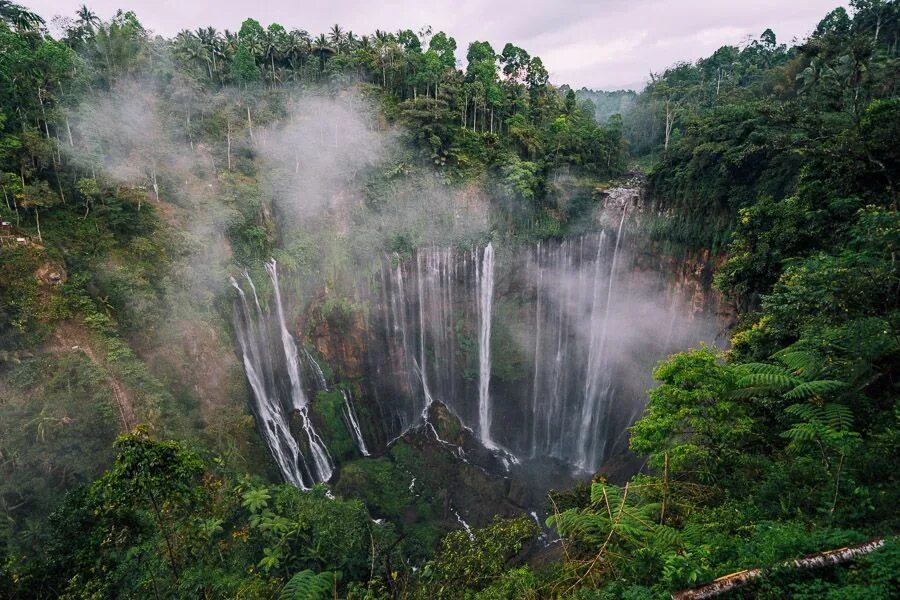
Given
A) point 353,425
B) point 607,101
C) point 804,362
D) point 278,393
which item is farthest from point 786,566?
point 607,101

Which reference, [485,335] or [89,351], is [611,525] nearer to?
[89,351]

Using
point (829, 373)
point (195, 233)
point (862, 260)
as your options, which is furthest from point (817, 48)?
point (195, 233)

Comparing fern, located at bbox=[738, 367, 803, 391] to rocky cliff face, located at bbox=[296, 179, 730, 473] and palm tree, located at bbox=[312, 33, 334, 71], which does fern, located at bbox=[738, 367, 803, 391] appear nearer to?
rocky cliff face, located at bbox=[296, 179, 730, 473]

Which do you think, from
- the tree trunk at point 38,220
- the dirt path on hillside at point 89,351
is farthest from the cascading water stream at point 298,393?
the tree trunk at point 38,220

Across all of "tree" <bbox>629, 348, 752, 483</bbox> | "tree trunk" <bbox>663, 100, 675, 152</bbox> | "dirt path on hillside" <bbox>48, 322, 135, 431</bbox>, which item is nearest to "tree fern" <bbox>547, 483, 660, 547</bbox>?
"tree" <bbox>629, 348, 752, 483</bbox>

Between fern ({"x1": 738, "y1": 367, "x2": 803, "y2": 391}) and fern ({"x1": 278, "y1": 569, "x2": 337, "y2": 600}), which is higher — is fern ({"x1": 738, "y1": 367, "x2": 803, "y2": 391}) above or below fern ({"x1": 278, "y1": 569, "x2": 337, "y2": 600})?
above

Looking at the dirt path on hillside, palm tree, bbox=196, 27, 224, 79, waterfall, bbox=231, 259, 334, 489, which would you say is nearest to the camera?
the dirt path on hillside

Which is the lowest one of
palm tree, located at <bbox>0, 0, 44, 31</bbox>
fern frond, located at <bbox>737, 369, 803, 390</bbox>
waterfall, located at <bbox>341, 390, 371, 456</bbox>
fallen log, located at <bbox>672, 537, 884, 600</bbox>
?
waterfall, located at <bbox>341, 390, 371, 456</bbox>
